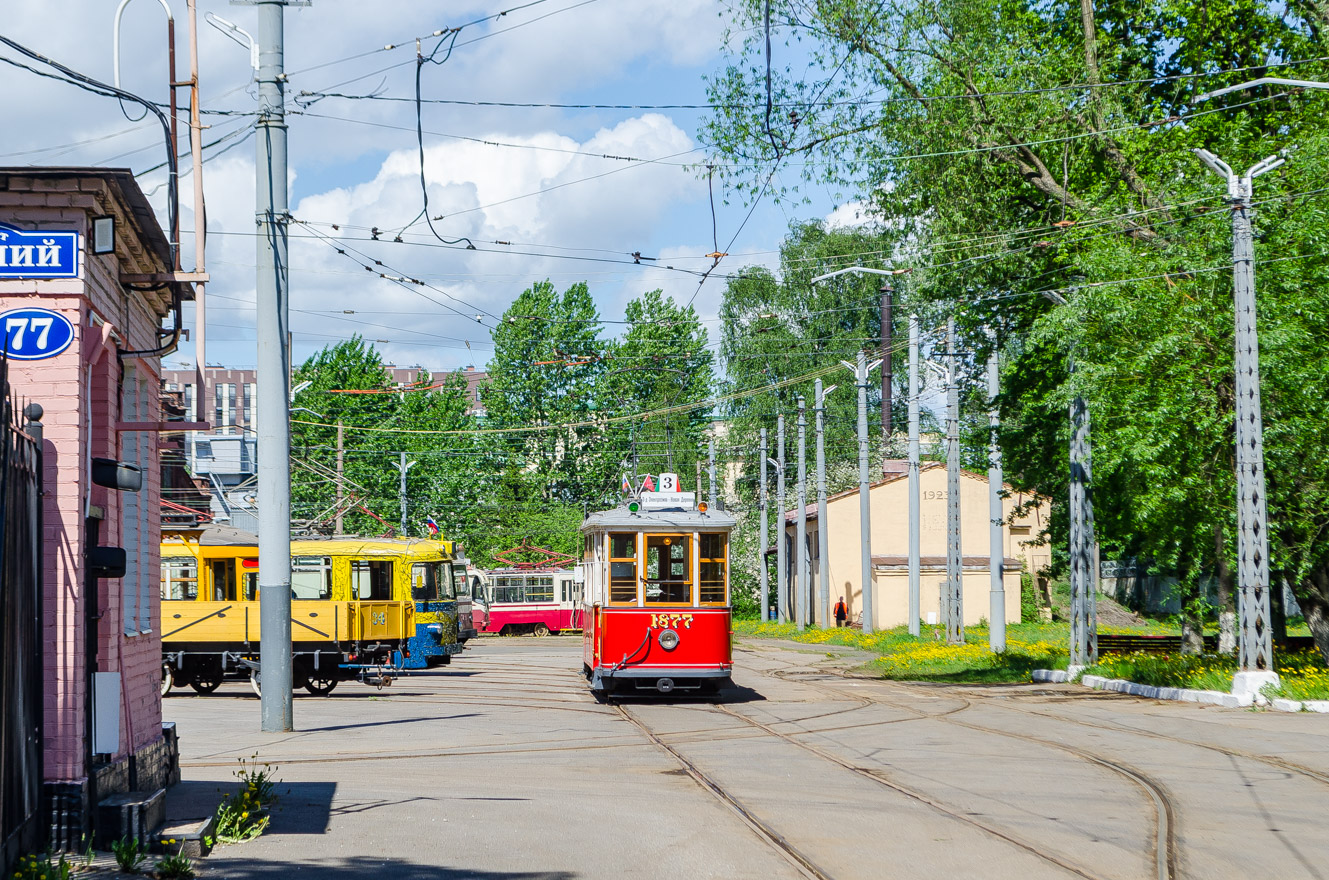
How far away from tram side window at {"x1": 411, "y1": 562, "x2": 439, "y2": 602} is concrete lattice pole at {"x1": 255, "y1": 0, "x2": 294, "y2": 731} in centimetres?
1515

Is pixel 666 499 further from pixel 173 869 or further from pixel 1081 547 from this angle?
pixel 173 869

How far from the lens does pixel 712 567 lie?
22062 mm

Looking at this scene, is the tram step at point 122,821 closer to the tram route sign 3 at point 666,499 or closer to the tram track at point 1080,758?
the tram track at point 1080,758

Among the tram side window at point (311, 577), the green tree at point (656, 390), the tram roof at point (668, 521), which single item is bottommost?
the tram side window at point (311, 577)

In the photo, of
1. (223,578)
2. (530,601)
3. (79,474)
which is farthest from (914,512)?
(79,474)

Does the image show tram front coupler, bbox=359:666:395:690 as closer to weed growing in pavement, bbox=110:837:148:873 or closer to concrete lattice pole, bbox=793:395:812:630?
weed growing in pavement, bbox=110:837:148:873

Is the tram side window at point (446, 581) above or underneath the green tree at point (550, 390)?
underneath

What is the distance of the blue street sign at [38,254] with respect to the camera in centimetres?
870

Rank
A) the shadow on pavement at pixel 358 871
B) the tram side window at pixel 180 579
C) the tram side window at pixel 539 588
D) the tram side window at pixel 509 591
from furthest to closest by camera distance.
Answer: the tram side window at pixel 509 591 < the tram side window at pixel 539 588 < the tram side window at pixel 180 579 < the shadow on pavement at pixel 358 871

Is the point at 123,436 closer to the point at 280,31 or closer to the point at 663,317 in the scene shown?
the point at 280,31

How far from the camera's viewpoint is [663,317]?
73.2 metres

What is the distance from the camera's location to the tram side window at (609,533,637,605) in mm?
21875

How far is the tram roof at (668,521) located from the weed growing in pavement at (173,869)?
14.1 meters

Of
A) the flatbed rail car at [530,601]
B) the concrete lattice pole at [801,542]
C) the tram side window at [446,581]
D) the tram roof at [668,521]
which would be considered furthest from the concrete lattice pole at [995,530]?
the flatbed rail car at [530,601]
